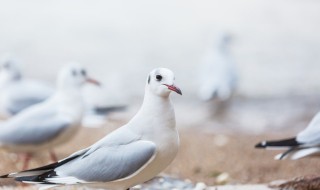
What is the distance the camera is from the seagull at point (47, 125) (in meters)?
2.20

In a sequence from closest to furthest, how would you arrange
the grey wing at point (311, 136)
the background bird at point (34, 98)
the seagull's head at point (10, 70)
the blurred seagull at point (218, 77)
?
the grey wing at point (311, 136)
the background bird at point (34, 98)
the seagull's head at point (10, 70)
the blurred seagull at point (218, 77)

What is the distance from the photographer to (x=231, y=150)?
2.72 m

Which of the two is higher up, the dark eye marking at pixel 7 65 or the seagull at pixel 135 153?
the dark eye marking at pixel 7 65

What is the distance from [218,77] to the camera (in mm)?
3438

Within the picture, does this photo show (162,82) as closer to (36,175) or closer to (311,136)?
(36,175)

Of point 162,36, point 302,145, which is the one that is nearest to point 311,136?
point 302,145

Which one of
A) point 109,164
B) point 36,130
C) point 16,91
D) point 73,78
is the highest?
point 16,91

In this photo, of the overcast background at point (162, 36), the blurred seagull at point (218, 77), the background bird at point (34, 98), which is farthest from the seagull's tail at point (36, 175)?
the overcast background at point (162, 36)

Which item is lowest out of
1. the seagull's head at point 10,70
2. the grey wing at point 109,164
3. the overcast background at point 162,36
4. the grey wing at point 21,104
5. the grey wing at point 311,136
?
the grey wing at point 109,164

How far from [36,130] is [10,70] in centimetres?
104

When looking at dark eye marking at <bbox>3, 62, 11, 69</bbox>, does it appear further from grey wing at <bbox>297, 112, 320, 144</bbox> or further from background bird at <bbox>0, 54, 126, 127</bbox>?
grey wing at <bbox>297, 112, 320, 144</bbox>

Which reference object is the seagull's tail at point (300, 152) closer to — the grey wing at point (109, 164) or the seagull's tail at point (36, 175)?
the grey wing at point (109, 164)

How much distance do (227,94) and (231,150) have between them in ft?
2.37

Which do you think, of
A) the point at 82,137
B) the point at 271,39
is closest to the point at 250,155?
the point at 82,137
